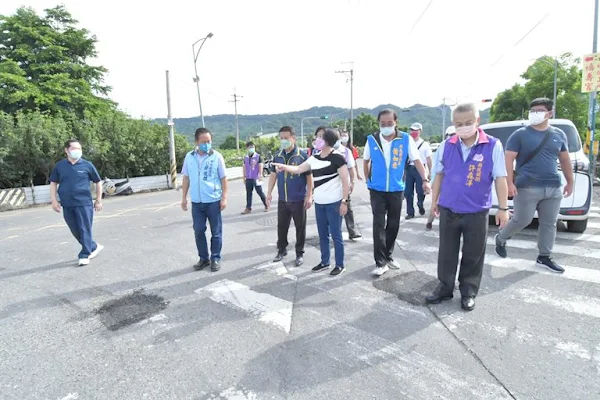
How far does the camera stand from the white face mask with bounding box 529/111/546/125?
4070 mm

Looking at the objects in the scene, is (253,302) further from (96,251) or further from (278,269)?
(96,251)

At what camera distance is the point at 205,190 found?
4.78 metres

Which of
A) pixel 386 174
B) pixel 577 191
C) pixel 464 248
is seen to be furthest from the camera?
pixel 577 191

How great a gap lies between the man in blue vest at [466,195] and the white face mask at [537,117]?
1314 mm

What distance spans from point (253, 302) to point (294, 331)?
79cm

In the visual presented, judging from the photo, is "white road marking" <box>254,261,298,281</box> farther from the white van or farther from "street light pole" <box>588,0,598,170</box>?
"street light pole" <box>588,0,598,170</box>

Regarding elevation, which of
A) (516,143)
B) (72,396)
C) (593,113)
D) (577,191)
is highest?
(593,113)

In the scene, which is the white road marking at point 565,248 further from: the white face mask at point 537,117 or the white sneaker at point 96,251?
the white sneaker at point 96,251

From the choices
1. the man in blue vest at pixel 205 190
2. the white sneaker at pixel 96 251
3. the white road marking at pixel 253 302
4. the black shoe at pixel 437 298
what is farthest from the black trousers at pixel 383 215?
the white sneaker at pixel 96 251

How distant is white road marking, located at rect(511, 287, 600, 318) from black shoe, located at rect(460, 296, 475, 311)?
60 centimetres

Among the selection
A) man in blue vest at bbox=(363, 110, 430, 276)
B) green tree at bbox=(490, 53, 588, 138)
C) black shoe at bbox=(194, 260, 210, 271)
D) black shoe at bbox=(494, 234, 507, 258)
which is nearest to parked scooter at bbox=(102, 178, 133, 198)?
black shoe at bbox=(194, 260, 210, 271)

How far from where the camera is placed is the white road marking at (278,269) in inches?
179

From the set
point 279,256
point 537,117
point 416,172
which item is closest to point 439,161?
point 537,117

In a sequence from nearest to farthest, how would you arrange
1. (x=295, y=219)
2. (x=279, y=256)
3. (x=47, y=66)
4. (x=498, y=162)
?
(x=498, y=162) → (x=295, y=219) → (x=279, y=256) → (x=47, y=66)
